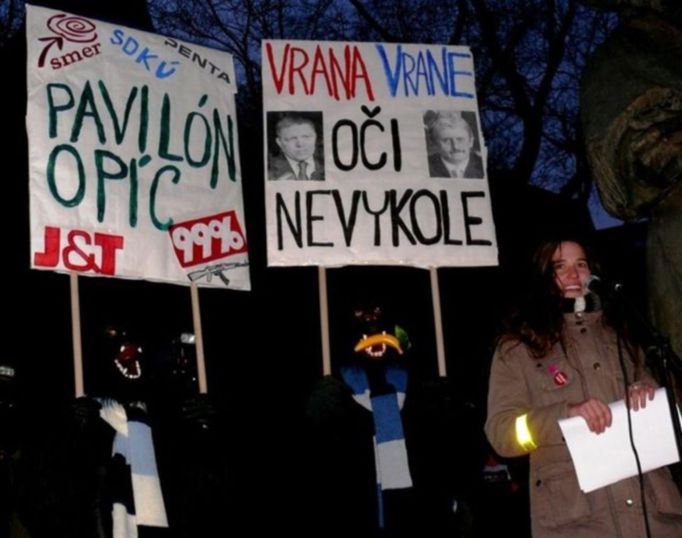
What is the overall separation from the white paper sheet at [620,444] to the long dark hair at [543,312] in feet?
0.95

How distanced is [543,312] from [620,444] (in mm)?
489

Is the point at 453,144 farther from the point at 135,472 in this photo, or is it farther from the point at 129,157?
the point at 135,472

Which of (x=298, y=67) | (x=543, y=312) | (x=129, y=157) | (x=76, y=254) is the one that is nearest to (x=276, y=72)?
(x=298, y=67)

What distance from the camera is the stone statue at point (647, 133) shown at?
7.80 feet

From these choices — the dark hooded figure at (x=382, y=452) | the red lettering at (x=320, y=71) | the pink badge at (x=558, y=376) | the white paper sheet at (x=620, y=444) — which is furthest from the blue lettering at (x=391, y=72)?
the white paper sheet at (x=620, y=444)

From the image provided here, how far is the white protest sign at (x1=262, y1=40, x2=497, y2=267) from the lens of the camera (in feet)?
15.6

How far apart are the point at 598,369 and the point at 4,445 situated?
130 inches

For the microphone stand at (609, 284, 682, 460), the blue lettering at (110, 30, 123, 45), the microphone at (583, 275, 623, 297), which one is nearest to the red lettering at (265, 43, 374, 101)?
the blue lettering at (110, 30, 123, 45)

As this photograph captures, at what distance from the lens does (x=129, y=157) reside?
460cm

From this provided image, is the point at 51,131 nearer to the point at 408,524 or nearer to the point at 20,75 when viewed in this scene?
the point at 20,75

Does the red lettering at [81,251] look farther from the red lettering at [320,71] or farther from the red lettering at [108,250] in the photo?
the red lettering at [320,71]

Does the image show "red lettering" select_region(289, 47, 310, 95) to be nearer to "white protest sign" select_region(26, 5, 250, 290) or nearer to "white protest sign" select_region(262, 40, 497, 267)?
"white protest sign" select_region(262, 40, 497, 267)

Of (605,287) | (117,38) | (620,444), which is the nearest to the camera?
(605,287)

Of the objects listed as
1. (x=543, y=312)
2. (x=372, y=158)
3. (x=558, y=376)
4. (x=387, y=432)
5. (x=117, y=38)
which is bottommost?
(x=387, y=432)
